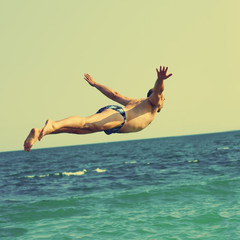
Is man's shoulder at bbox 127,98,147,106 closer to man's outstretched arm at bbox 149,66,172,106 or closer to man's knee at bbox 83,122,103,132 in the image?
man's outstretched arm at bbox 149,66,172,106

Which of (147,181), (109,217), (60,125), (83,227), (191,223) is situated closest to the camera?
(60,125)

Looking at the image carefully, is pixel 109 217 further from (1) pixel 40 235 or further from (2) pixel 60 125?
(2) pixel 60 125

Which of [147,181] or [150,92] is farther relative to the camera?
[147,181]

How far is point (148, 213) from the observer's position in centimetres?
2017

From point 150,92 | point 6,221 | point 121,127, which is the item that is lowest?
point 6,221

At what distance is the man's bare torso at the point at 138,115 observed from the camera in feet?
22.8

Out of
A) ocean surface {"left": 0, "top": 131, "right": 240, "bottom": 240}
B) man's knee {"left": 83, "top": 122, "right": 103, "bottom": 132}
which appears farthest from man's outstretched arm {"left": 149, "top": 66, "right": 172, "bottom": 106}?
ocean surface {"left": 0, "top": 131, "right": 240, "bottom": 240}

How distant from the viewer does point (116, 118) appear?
6648 mm

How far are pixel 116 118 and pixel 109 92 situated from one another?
1353mm

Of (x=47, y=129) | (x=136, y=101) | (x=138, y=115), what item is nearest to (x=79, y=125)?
(x=47, y=129)

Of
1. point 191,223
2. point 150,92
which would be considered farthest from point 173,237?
point 150,92

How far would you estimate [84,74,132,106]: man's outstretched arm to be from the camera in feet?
25.3

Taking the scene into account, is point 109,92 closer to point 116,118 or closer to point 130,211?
point 116,118

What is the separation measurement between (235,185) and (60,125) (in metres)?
23.7
